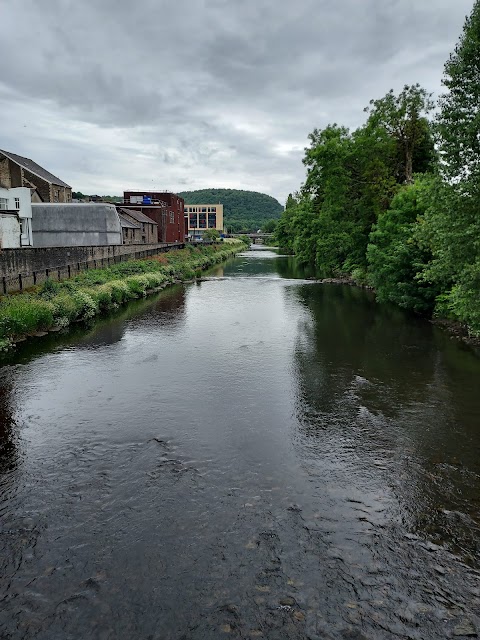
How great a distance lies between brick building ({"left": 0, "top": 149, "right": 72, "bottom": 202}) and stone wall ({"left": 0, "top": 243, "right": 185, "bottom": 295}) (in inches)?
537

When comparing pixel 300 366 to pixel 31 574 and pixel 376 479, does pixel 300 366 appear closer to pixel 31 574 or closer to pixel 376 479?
pixel 376 479

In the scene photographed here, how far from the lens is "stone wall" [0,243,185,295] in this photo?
2486cm

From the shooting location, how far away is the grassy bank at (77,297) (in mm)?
21453

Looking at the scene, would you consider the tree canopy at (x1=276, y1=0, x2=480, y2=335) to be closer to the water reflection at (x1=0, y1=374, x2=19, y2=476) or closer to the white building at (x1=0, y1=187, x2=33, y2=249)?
the water reflection at (x1=0, y1=374, x2=19, y2=476)

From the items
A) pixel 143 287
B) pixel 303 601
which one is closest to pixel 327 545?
pixel 303 601

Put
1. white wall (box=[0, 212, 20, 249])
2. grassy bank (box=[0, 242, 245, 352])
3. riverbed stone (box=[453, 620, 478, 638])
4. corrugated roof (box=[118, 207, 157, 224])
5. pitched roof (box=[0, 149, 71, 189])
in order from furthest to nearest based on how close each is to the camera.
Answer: corrugated roof (box=[118, 207, 157, 224])
pitched roof (box=[0, 149, 71, 189])
white wall (box=[0, 212, 20, 249])
grassy bank (box=[0, 242, 245, 352])
riverbed stone (box=[453, 620, 478, 638])

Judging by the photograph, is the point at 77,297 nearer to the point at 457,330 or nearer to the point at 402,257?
the point at 402,257

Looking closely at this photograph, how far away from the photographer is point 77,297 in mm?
27219

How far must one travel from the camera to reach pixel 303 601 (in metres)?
6.91

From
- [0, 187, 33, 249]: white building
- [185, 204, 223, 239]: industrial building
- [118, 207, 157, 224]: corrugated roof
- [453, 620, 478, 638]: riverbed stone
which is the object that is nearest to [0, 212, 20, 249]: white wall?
[0, 187, 33, 249]: white building

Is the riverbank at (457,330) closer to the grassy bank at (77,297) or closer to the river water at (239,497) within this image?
the river water at (239,497)

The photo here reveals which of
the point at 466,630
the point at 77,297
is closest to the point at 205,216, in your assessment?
the point at 77,297

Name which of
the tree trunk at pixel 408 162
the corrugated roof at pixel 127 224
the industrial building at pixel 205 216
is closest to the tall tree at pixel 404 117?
the tree trunk at pixel 408 162

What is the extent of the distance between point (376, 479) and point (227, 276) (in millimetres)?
45590
